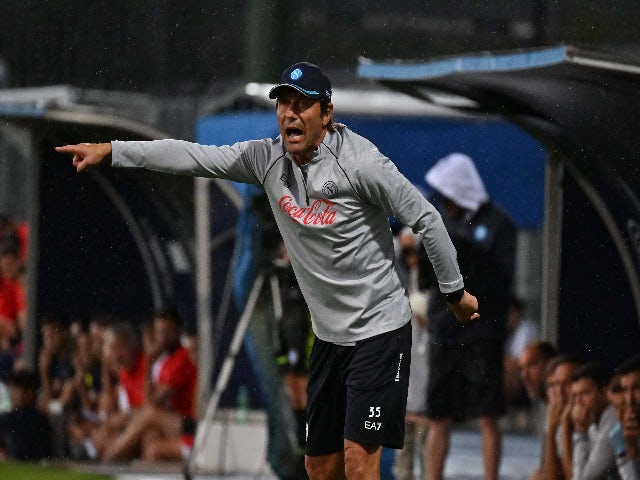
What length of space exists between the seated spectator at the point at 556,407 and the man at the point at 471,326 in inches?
18.2

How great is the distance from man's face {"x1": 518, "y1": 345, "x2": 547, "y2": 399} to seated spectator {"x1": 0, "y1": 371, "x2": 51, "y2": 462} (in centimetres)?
413

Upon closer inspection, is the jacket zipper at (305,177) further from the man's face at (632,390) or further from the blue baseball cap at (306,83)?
the man's face at (632,390)

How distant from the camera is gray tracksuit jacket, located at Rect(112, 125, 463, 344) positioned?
239 inches

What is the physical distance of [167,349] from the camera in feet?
34.8

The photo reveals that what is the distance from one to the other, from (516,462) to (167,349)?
303cm

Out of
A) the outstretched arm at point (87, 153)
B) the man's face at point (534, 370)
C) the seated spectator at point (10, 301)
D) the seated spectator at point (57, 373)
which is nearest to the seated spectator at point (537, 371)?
the man's face at point (534, 370)

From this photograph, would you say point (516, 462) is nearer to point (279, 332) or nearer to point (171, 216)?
point (279, 332)

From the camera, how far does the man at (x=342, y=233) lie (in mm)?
6082

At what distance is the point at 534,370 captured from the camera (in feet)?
27.1

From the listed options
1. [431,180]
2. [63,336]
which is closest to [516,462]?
[431,180]

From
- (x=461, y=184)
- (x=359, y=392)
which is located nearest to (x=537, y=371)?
(x=461, y=184)

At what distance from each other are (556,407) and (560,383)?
13cm

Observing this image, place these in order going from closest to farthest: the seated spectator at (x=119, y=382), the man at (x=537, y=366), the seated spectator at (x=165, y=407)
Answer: the man at (x=537, y=366), the seated spectator at (x=165, y=407), the seated spectator at (x=119, y=382)

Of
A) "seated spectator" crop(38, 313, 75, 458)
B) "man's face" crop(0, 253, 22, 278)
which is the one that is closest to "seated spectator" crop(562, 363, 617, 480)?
"seated spectator" crop(38, 313, 75, 458)
